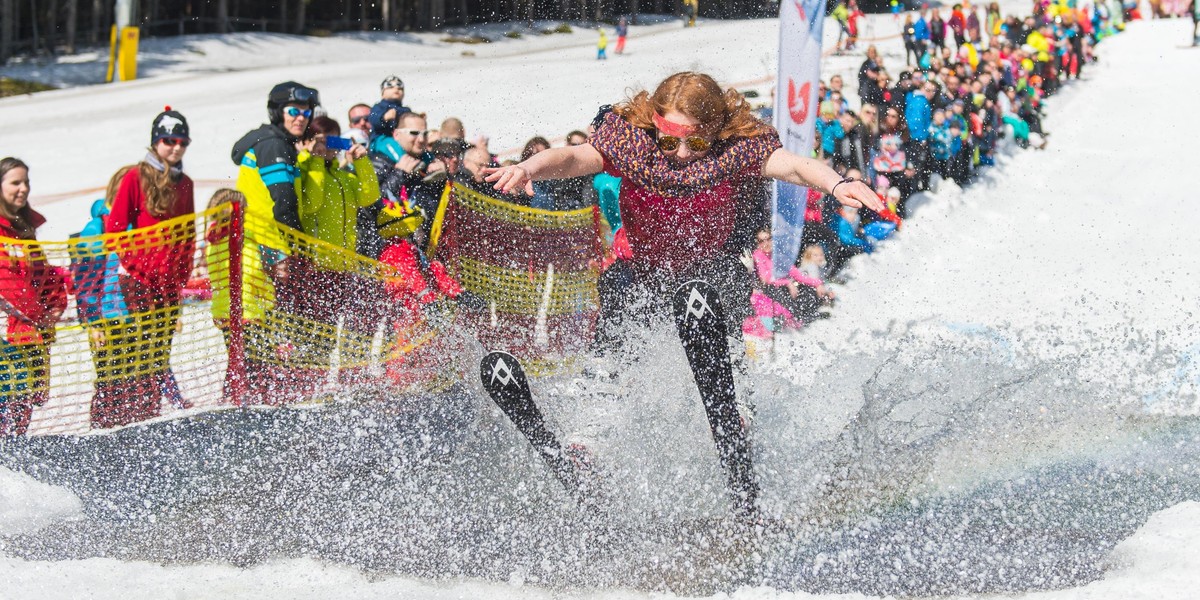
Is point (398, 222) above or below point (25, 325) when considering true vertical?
above

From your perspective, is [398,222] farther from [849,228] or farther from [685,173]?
[849,228]

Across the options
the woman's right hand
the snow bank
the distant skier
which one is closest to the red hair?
the woman's right hand

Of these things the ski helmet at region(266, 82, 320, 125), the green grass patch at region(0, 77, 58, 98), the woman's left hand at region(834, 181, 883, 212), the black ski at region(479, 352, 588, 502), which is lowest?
the black ski at region(479, 352, 588, 502)

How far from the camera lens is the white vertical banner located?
779cm

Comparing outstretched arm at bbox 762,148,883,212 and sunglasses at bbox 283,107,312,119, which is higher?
sunglasses at bbox 283,107,312,119

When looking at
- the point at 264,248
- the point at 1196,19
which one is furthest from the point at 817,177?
the point at 1196,19

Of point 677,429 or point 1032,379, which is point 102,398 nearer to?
point 677,429

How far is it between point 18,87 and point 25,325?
16736 mm

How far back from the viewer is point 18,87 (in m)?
20.0

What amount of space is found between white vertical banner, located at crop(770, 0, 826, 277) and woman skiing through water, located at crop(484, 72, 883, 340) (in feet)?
10.4

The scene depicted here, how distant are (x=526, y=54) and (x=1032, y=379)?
21101 millimetres

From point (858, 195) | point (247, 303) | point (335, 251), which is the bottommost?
point (247, 303)

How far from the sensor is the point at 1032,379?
219 inches

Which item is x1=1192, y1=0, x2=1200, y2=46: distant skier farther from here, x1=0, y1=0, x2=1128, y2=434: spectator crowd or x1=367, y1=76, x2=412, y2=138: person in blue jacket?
x1=0, y1=0, x2=1128, y2=434: spectator crowd
